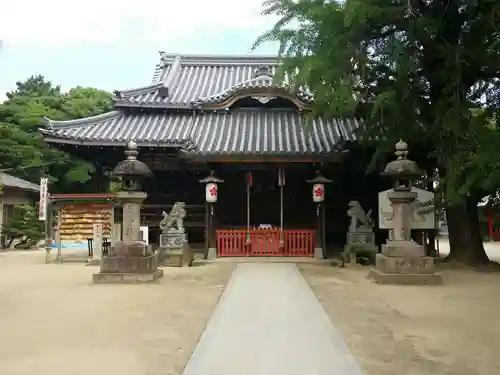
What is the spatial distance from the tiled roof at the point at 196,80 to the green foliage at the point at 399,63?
215 inches

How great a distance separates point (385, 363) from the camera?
4.50 meters

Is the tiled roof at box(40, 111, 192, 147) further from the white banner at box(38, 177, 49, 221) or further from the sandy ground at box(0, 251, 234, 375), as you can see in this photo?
the sandy ground at box(0, 251, 234, 375)

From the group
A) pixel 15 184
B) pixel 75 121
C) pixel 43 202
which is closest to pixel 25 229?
pixel 15 184

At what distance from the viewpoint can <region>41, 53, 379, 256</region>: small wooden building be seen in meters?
15.1

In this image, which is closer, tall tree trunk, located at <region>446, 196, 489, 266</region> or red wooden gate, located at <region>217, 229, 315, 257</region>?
tall tree trunk, located at <region>446, 196, 489, 266</region>

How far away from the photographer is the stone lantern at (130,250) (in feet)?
33.6

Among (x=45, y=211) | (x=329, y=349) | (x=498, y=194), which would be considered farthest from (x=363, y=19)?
(x=45, y=211)

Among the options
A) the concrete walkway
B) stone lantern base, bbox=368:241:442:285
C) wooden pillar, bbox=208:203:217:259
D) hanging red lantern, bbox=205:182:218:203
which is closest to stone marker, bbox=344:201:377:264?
stone lantern base, bbox=368:241:442:285

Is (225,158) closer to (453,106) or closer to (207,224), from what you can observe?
(207,224)

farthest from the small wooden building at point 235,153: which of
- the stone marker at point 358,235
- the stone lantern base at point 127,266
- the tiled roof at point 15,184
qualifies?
the tiled roof at point 15,184

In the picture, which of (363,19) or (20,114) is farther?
(20,114)

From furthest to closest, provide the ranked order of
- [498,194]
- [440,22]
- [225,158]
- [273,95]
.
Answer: [273,95] → [225,158] → [440,22] → [498,194]

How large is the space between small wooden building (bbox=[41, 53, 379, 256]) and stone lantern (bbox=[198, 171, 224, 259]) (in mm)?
46

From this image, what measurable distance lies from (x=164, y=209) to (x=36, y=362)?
39.4 feet
